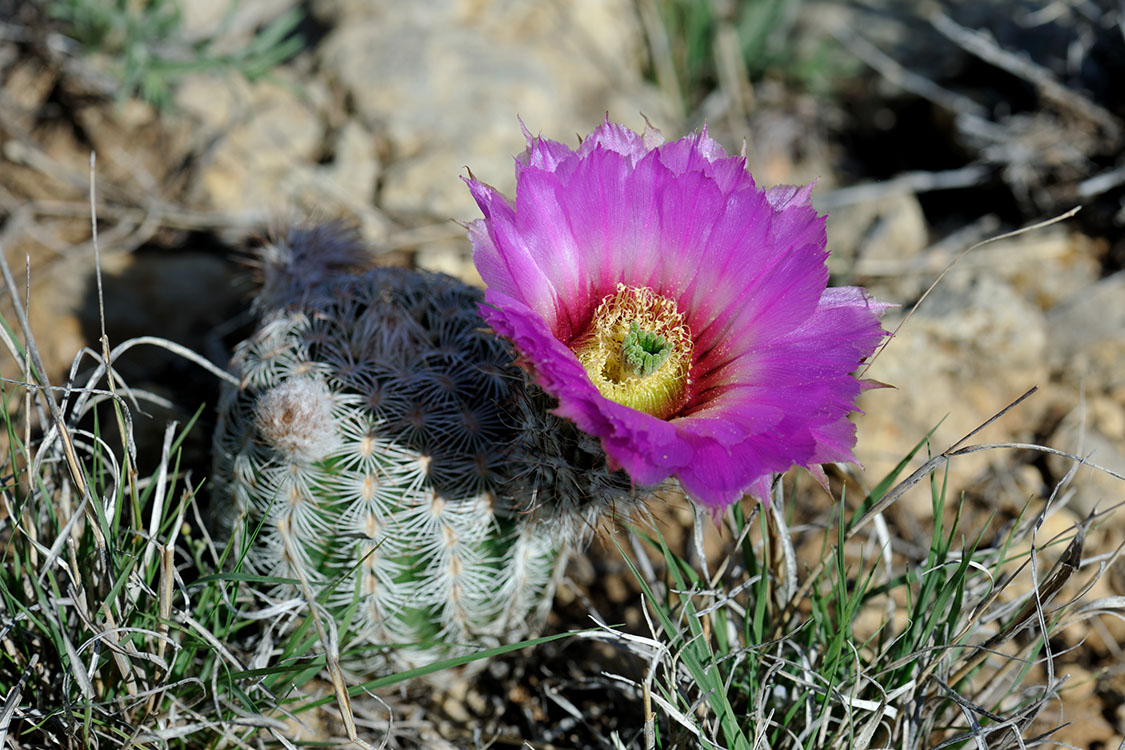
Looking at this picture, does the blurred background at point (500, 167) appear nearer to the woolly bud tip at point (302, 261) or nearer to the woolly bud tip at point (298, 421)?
the woolly bud tip at point (302, 261)

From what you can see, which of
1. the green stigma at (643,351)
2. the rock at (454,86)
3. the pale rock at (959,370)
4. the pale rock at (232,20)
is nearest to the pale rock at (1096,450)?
the pale rock at (959,370)

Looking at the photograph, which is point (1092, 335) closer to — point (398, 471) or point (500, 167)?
point (500, 167)

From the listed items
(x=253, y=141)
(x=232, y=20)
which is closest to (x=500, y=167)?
(x=253, y=141)

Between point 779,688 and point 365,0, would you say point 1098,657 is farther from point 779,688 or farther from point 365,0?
point 365,0

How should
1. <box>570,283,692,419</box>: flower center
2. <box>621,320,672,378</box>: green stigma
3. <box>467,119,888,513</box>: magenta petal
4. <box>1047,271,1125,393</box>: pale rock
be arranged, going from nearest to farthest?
<box>467,119,888,513</box>: magenta petal < <box>621,320,672,378</box>: green stigma < <box>570,283,692,419</box>: flower center < <box>1047,271,1125,393</box>: pale rock

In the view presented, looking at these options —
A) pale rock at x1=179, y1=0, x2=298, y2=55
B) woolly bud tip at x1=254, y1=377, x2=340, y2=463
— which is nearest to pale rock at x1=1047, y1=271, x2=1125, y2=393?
woolly bud tip at x1=254, y1=377, x2=340, y2=463

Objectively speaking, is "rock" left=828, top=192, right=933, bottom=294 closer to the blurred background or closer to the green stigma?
the blurred background
